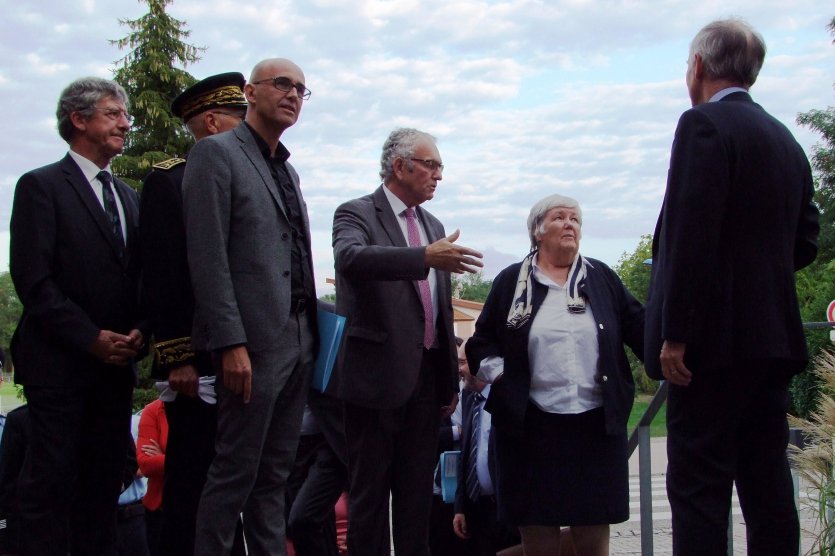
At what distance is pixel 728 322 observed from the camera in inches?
134

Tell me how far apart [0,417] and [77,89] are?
2458mm

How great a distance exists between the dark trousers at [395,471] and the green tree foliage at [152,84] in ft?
90.1

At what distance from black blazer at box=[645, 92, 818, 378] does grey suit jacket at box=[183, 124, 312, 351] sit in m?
1.39

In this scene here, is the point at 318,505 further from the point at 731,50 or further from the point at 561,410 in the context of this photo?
the point at 731,50

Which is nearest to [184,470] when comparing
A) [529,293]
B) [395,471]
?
[395,471]

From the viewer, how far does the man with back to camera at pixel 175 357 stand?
3.77 m

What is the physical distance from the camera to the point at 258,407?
3588mm

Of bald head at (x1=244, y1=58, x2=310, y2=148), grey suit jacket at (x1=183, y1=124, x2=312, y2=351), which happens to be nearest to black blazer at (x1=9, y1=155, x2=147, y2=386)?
grey suit jacket at (x1=183, y1=124, x2=312, y2=351)

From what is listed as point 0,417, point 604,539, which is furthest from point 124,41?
point 604,539

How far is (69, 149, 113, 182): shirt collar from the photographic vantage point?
163 inches

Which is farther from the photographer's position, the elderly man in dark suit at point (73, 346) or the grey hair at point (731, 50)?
the elderly man in dark suit at point (73, 346)

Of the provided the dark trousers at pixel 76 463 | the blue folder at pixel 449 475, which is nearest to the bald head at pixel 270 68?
the dark trousers at pixel 76 463

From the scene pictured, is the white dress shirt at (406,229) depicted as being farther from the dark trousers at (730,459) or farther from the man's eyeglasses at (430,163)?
the dark trousers at (730,459)

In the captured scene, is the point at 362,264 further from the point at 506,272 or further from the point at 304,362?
the point at 506,272
